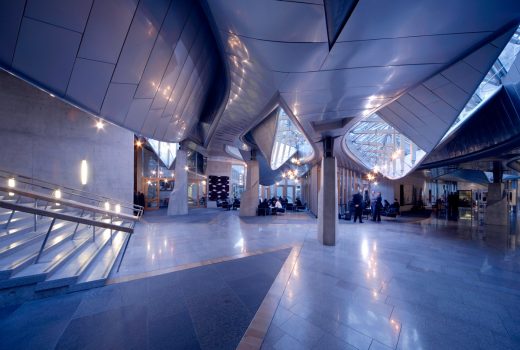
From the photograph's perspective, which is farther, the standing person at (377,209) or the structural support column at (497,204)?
the standing person at (377,209)

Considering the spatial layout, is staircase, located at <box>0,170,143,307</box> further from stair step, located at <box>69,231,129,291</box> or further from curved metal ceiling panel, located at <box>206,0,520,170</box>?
curved metal ceiling panel, located at <box>206,0,520,170</box>

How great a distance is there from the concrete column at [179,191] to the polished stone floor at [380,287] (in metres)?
8.11

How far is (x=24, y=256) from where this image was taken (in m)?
3.75

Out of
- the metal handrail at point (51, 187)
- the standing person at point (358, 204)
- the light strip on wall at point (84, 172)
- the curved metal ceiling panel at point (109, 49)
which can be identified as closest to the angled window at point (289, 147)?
the standing person at point (358, 204)

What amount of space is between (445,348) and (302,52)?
4.57 m

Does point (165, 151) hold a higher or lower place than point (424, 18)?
higher

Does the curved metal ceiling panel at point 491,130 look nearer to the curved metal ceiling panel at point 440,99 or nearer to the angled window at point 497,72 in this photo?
the angled window at point 497,72

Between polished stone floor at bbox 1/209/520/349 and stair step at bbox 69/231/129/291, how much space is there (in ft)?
0.91

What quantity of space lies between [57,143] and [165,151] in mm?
13815

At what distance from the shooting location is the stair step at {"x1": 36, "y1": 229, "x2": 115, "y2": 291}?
11.2 feet

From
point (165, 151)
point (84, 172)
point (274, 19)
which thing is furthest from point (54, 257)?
point (165, 151)

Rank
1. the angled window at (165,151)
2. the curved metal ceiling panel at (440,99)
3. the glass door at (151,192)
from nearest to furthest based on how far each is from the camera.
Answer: the curved metal ceiling panel at (440,99) < the glass door at (151,192) < the angled window at (165,151)

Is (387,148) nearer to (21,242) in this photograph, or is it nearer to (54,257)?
(54,257)

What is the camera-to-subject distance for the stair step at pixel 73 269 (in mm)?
3417
